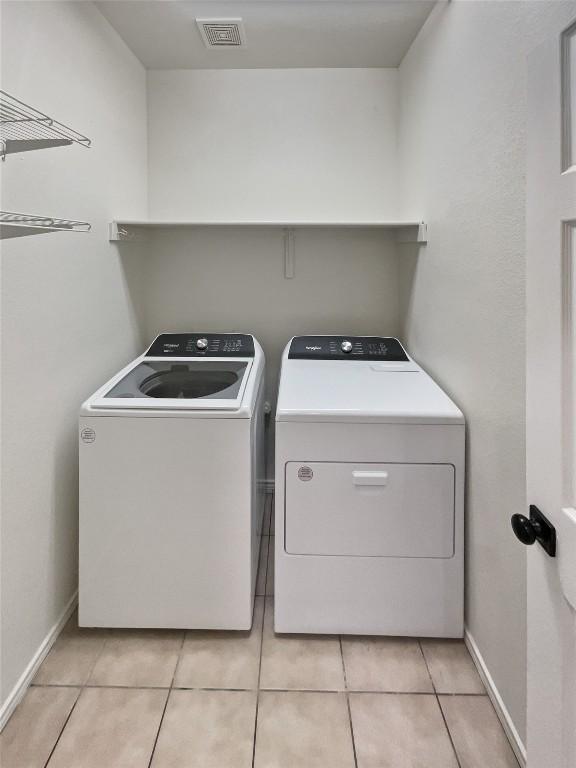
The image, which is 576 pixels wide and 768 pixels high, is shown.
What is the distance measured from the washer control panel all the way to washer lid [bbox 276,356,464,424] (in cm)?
25

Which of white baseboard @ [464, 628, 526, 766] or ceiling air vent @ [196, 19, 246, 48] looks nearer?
white baseboard @ [464, 628, 526, 766]

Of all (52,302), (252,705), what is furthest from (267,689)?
(52,302)

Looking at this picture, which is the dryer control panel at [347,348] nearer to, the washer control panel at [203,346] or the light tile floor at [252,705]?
the washer control panel at [203,346]

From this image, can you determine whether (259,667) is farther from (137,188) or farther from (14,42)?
(137,188)

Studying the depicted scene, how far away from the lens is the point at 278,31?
8.03 ft

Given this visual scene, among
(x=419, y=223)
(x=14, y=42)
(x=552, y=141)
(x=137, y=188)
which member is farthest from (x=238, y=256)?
(x=552, y=141)

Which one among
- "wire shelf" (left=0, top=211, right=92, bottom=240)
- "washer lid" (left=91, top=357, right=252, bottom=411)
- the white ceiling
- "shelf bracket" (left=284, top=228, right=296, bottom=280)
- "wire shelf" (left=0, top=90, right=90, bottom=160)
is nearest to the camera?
"wire shelf" (left=0, top=211, right=92, bottom=240)

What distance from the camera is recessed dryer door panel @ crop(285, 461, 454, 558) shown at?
186 cm

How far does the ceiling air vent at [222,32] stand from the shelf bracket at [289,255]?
3.00ft

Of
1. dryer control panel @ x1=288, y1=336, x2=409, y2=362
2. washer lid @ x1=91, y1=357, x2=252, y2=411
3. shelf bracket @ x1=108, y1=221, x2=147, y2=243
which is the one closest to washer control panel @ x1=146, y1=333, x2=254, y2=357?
washer lid @ x1=91, y1=357, x2=252, y2=411

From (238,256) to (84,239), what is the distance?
1.05 m

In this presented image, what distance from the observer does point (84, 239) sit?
210cm

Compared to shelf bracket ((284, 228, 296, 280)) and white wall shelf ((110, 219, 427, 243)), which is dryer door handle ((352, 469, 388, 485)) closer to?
white wall shelf ((110, 219, 427, 243))

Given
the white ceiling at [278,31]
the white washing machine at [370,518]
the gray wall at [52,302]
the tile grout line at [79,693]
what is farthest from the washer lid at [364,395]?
the white ceiling at [278,31]
